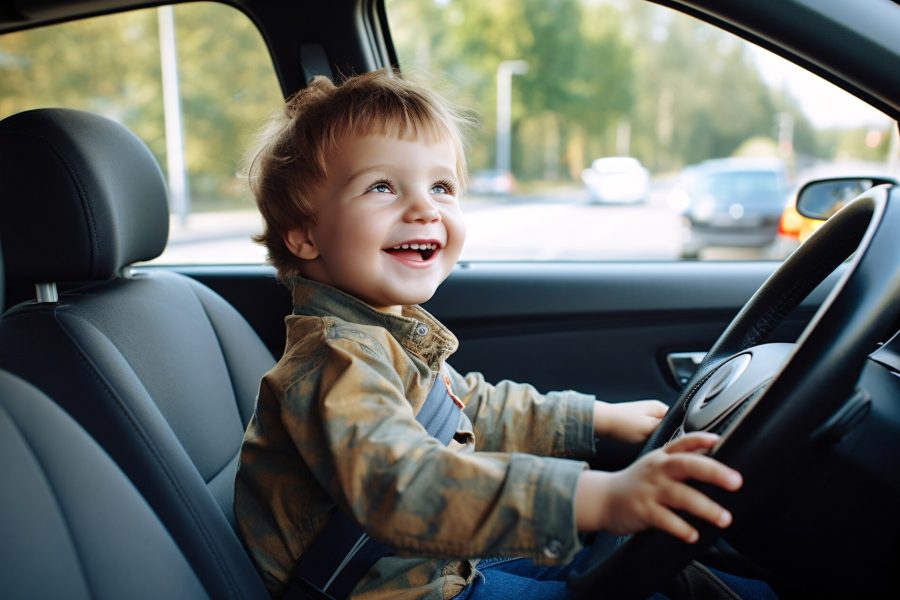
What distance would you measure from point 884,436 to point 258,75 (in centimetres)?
228

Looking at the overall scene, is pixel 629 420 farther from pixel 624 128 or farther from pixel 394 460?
pixel 624 128

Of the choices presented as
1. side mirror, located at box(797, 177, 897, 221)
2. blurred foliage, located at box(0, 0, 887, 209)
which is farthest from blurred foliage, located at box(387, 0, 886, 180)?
side mirror, located at box(797, 177, 897, 221)

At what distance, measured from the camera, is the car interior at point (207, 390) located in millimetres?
953

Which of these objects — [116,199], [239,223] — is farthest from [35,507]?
[239,223]

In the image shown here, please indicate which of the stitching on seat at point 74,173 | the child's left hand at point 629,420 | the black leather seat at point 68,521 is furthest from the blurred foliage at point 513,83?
the black leather seat at point 68,521

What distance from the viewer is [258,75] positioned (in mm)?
2777

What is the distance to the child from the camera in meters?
1.00

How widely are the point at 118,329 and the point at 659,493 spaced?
3.37 ft

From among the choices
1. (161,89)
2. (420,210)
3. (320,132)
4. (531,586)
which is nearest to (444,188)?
(420,210)

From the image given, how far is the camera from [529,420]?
1672mm

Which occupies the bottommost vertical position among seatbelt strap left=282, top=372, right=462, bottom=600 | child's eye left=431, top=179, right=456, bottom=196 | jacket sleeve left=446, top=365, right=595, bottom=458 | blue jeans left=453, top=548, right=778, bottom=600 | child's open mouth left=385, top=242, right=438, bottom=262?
blue jeans left=453, top=548, right=778, bottom=600

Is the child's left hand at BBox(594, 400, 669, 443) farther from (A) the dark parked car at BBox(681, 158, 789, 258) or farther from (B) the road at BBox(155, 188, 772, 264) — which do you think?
(A) the dark parked car at BBox(681, 158, 789, 258)

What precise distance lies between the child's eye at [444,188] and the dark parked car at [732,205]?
1.95 meters

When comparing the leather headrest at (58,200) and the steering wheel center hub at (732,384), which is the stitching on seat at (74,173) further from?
the steering wheel center hub at (732,384)
